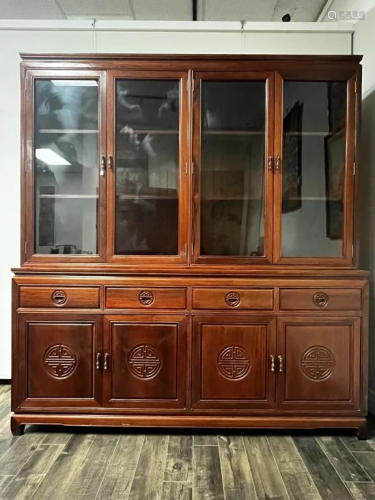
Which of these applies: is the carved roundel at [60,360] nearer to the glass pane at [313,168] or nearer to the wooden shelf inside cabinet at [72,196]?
the wooden shelf inside cabinet at [72,196]

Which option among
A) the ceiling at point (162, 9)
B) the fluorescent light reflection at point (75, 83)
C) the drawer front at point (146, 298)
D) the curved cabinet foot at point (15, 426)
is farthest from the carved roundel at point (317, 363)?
the ceiling at point (162, 9)

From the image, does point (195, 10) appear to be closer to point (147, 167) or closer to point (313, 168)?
point (147, 167)

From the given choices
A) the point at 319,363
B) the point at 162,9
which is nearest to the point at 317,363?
the point at 319,363

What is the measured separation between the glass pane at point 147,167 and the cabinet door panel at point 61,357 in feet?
1.53

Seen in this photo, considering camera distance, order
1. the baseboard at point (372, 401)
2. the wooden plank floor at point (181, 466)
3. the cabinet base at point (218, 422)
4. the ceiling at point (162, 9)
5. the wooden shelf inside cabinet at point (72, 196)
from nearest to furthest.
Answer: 1. the wooden plank floor at point (181, 466)
2. the cabinet base at point (218, 422)
3. the wooden shelf inside cabinet at point (72, 196)
4. the baseboard at point (372, 401)
5. the ceiling at point (162, 9)

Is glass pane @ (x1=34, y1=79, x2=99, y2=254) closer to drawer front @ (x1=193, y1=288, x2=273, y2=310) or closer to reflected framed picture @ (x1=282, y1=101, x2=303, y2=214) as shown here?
drawer front @ (x1=193, y1=288, x2=273, y2=310)

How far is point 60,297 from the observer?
202 centimetres

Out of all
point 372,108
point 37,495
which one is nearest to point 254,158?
point 372,108

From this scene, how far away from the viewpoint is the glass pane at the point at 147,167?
6.82 feet

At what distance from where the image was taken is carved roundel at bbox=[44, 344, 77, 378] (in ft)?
6.63

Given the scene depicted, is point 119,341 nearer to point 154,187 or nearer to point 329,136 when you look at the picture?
point 154,187

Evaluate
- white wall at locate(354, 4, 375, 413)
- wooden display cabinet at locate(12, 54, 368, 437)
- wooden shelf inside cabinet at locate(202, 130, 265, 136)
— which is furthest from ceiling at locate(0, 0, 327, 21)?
wooden shelf inside cabinet at locate(202, 130, 265, 136)

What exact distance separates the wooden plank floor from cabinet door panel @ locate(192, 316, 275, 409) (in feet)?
0.69

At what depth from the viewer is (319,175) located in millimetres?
2117
